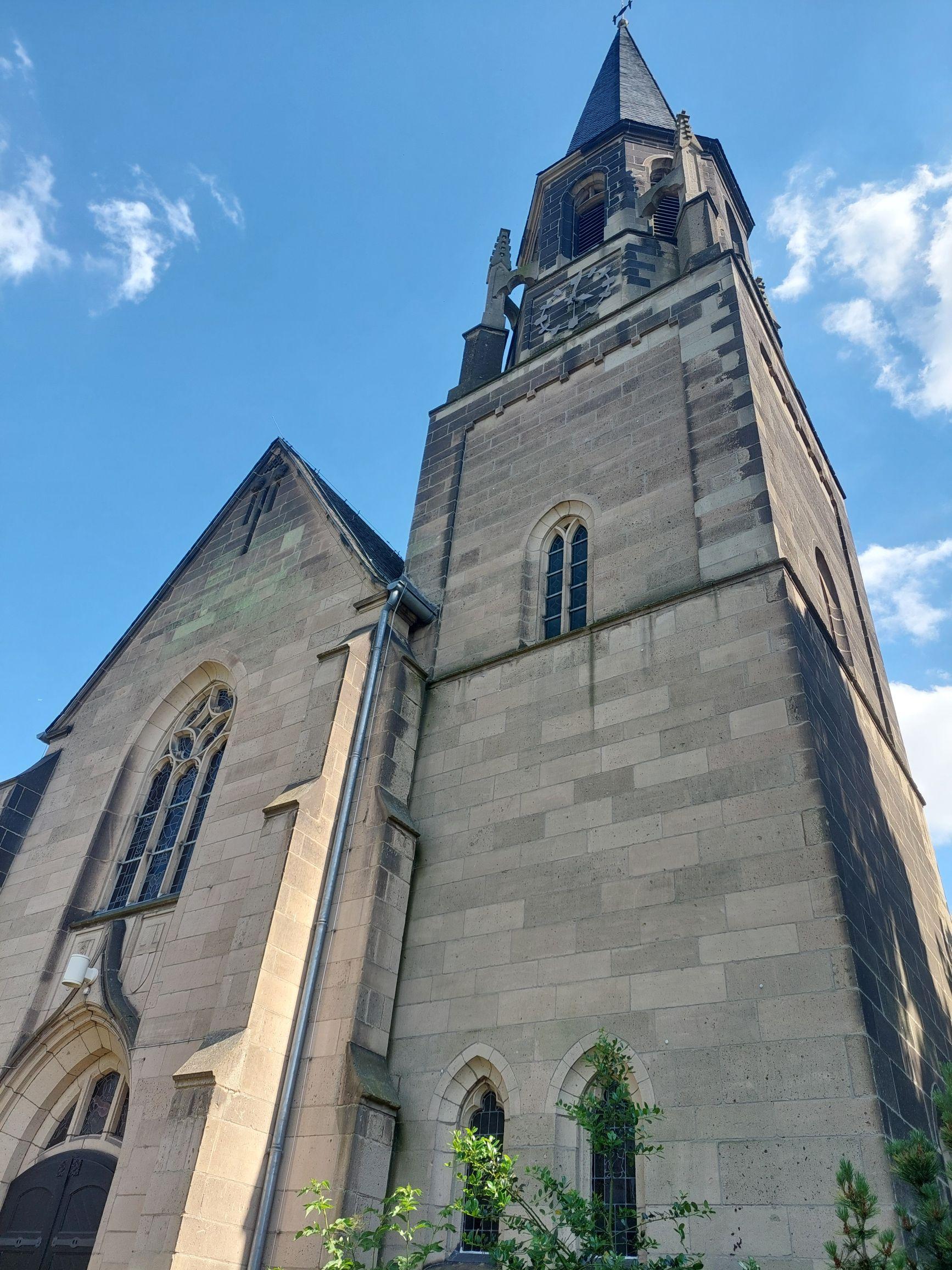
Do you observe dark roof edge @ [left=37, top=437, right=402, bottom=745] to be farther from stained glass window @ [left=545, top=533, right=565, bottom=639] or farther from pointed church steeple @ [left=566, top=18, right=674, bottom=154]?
pointed church steeple @ [left=566, top=18, right=674, bottom=154]

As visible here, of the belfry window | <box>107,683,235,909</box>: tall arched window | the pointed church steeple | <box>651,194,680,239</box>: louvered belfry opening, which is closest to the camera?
<box>107,683,235,909</box>: tall arched window

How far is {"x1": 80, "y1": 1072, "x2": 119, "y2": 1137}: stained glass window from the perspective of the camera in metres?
10.7

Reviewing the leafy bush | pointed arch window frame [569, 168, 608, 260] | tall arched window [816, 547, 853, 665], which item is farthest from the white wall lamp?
pointed arch window frame [569, 168, 608, 260]

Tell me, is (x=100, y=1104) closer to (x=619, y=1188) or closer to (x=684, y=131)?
(x=619, y=1188)

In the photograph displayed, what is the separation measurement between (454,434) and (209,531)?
4.71 m

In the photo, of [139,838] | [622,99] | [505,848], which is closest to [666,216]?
[622,99]

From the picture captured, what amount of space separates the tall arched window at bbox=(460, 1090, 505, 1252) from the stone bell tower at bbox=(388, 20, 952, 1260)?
0.09 m

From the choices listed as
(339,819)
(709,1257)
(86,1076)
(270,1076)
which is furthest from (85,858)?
(709,1257)

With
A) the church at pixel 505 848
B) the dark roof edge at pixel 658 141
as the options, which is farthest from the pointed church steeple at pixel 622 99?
the church at pixel 505 848

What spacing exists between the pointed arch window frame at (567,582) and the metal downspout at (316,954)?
183cm

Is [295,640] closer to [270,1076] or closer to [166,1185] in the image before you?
[270,1076]

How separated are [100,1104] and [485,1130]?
4.99 m

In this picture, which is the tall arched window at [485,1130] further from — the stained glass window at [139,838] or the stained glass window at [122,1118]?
the stained glass window at [139,838]

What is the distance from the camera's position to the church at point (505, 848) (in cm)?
748
